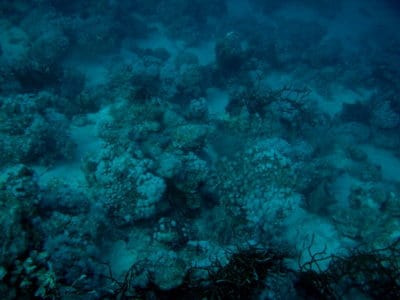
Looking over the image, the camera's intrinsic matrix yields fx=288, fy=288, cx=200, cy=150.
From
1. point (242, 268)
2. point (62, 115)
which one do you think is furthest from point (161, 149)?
point (242, 268)

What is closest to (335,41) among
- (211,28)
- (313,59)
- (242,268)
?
(313,59)

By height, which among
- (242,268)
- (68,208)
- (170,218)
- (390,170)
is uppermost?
(242,268)

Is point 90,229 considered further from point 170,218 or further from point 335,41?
point 335,41

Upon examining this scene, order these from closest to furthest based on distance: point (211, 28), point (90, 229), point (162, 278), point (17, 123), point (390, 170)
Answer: point (162, 278) < point (90, 229) < point (17, 123) < point (390, 170) < point (211, 28)

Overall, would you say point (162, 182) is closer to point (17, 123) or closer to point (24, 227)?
point (24, 227)

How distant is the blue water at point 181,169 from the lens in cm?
318

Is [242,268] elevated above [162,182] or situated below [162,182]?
above

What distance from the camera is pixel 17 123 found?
5.73 m

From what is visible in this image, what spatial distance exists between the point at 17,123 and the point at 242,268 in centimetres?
521

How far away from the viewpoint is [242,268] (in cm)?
301

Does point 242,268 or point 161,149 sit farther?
point 161,149

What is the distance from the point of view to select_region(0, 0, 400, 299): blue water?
3178 mm

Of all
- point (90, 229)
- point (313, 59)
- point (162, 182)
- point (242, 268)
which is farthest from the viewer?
point (313, 59)

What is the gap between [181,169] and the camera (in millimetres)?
5051
